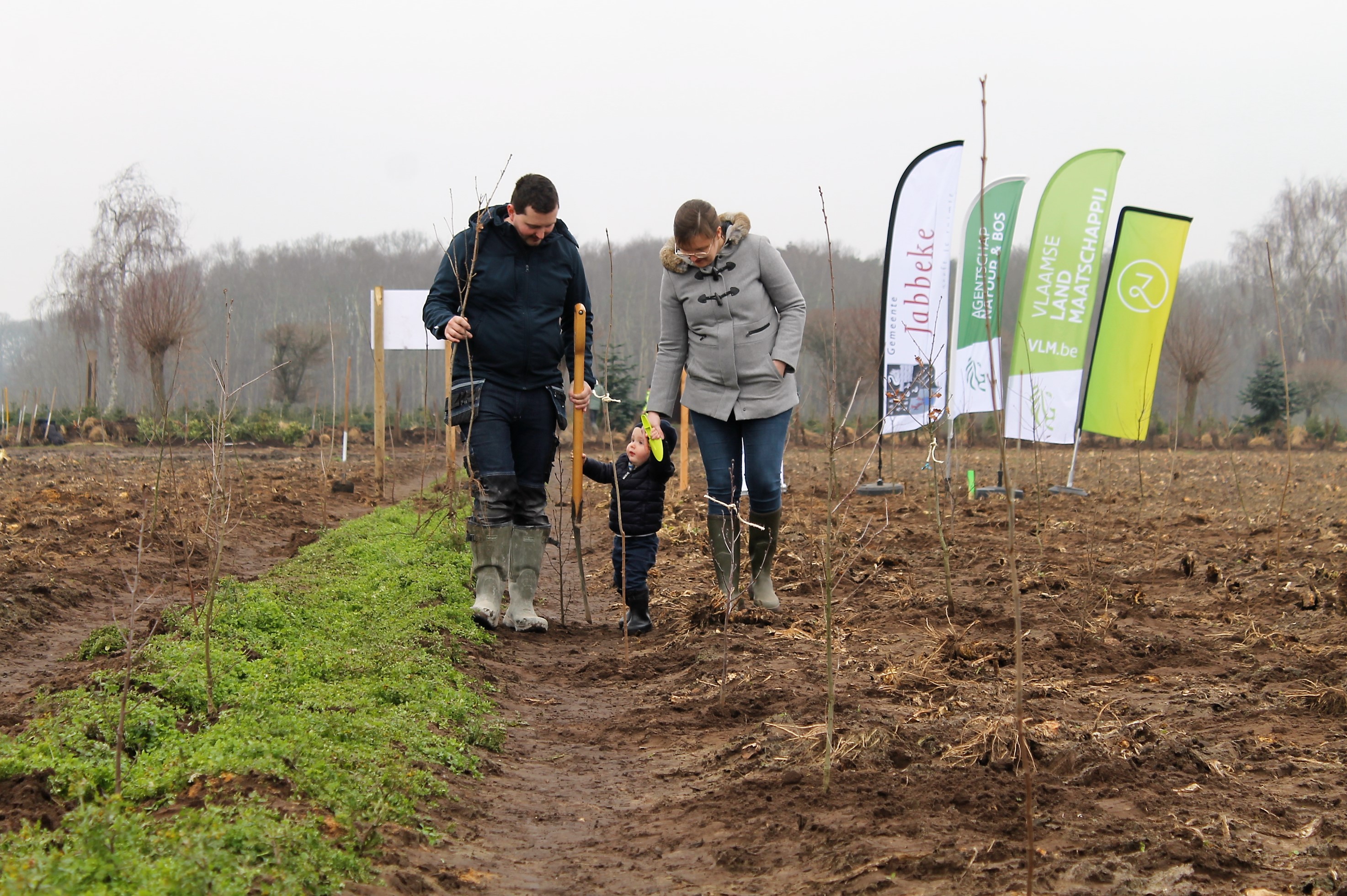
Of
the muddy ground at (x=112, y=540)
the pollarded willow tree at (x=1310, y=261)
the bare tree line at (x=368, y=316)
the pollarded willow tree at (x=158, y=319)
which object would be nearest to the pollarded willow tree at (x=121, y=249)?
the bare tree line at (x=368, y=316)

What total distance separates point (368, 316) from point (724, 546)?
194ft

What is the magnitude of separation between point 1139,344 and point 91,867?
38.1 feet

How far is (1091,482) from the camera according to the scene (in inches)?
569

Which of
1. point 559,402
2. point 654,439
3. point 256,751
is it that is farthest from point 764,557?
point 256,751

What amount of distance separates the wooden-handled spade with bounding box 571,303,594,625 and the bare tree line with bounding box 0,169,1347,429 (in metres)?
1.66

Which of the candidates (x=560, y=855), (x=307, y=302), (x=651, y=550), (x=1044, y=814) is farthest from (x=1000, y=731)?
(x=307, y=302)

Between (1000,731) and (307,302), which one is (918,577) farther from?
(307,302)

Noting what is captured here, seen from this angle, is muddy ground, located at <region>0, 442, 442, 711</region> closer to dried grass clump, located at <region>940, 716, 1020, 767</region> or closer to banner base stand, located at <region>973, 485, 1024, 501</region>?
dried grass clump, located at <region>940, 716, 1020, 767</region>

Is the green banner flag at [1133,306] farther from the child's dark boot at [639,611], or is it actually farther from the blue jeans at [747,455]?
the child's dark boot at [639,611]

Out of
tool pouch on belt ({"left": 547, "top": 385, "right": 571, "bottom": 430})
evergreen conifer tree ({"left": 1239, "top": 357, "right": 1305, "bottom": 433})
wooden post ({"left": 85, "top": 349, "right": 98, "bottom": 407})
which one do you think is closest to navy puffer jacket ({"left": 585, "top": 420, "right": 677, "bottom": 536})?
tool pouch on belt ({"left": 547, "top": 385, "right": 571, "bottom": 430})

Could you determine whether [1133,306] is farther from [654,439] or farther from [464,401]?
[464,401]

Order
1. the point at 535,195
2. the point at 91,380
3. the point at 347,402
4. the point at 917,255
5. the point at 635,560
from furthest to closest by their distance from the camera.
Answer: the point at 91,380
the point at 917,255
the point at 347,402
the point at 635,560
the point at 535,195

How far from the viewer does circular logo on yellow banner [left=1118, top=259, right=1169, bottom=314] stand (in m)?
11.5

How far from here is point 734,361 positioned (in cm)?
486
